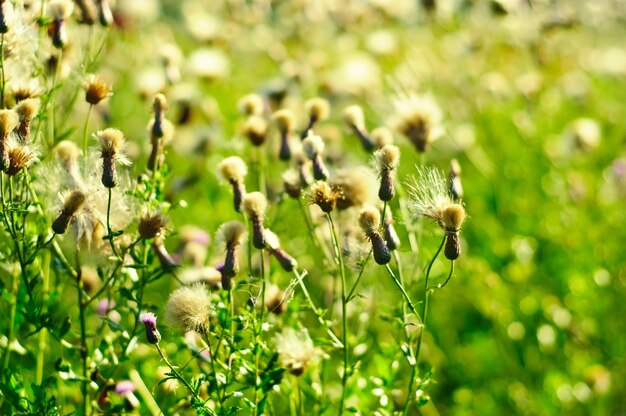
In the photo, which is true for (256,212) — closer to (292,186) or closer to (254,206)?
(254,206)

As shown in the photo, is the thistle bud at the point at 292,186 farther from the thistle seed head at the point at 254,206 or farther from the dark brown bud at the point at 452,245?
the dark brown bud at the point at 452,245

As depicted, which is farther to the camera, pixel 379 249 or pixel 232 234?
pixel 232 234

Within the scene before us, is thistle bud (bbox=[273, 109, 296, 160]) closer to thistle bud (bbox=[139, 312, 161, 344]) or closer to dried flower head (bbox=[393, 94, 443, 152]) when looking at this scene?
dried flower head (bbox=[393, 94, 443, 152])

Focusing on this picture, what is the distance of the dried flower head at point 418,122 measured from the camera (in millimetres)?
2410

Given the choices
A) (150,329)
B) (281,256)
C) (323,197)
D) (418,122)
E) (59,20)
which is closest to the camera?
(150,329)

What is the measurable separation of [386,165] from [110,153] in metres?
0.57

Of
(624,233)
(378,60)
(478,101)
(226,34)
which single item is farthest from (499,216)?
(226,34)

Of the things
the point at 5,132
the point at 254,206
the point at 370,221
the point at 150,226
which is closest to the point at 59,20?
the point at 5,132

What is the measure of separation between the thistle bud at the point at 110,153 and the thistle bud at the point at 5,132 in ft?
0.58

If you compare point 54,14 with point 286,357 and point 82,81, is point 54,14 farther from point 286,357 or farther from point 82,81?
point 286,357

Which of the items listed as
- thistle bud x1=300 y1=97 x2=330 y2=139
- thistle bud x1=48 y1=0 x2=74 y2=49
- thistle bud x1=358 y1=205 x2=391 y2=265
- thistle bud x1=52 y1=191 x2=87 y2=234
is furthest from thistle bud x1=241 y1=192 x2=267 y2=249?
thistle bud x1=48 y1=0 x2=74 y2=49

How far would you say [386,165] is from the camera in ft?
5.82

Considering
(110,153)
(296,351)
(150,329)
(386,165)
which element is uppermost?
(110,153)

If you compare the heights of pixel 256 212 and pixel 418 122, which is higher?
pixel 256 212
